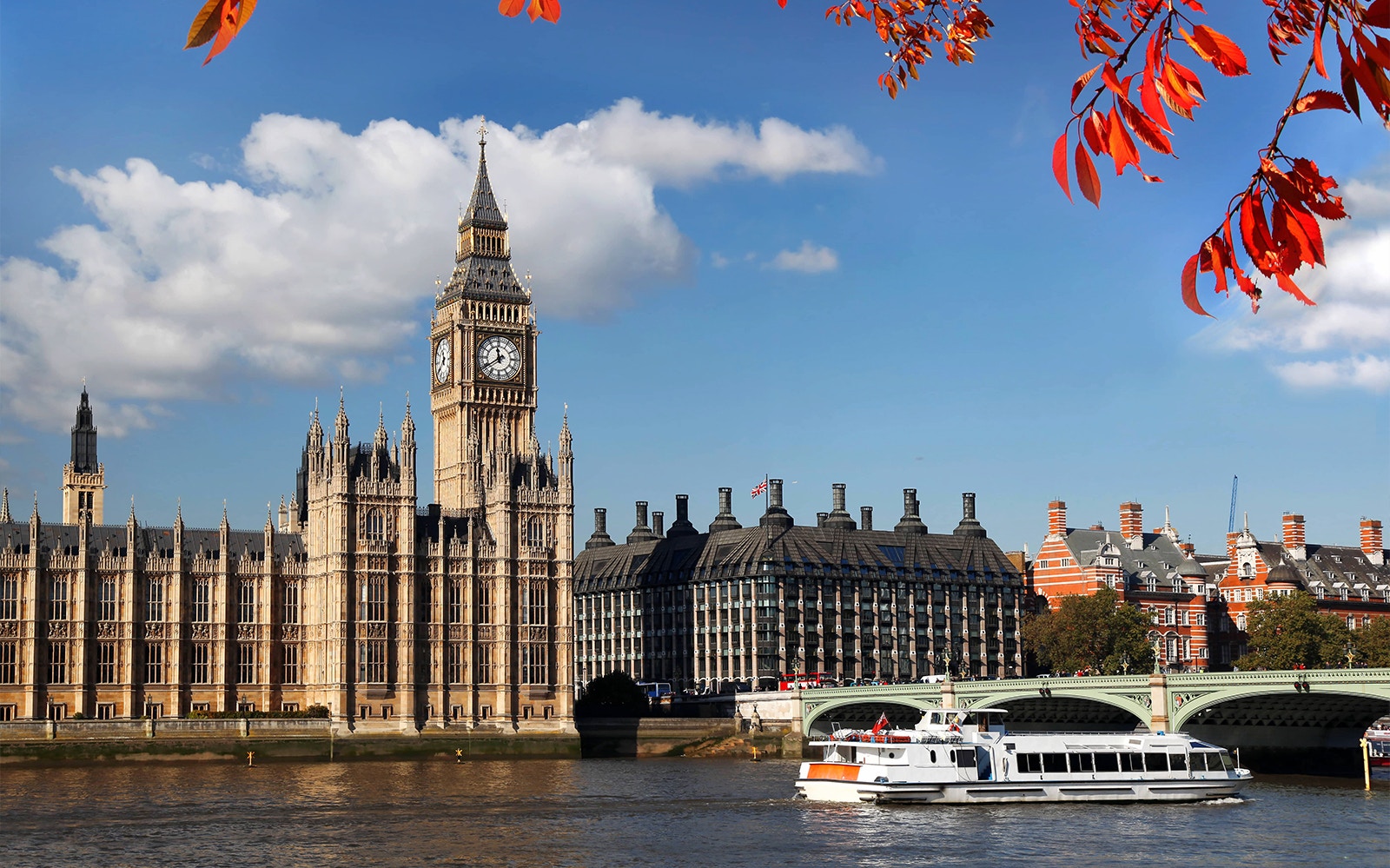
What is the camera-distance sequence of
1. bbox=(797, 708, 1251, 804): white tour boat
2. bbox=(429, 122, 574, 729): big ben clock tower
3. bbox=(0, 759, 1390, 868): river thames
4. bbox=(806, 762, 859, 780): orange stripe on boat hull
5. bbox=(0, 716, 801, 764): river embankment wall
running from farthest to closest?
bbox=(429, 122, 574, 729): big ben clock tower < bbox=(0, 716, 801, 764): river embankment wall < bbox=(806, 762, 859, 780): orange stripe on boat hull < bbox=(797, 708, 1251, 804): white tour boat < bbox=(0, 759, 1390, 868): river thames

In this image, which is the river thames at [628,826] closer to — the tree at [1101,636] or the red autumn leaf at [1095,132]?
the tree at [1101,636]

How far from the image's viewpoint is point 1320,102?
8.13 m

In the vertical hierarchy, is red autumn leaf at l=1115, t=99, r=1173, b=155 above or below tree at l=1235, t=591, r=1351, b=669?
above

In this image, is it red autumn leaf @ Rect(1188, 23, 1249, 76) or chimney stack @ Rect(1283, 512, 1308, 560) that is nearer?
red autumn leaf @ Rect(1188, 23, 1249, 76)

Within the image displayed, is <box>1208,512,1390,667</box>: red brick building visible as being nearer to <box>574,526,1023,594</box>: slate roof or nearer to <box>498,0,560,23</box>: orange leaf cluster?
<box>574,526,1023,594</box>: slate roof

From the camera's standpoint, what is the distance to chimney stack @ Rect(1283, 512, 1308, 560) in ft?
584

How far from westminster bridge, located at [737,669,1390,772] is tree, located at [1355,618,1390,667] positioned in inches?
904

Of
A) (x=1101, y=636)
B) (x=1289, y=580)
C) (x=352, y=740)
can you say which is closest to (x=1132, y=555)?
(x=1289, y=580)

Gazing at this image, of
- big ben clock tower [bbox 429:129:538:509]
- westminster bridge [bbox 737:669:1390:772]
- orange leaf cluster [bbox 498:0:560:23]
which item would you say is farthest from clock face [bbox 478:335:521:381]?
orange leaf cluster [bbox 498:0:560:23]

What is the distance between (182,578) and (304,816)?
202ft

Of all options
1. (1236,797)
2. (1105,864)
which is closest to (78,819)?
(1105,864)

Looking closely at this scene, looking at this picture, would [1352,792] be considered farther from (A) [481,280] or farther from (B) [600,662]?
(B) [600,662]

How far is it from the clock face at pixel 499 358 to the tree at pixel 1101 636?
5345 centimetres

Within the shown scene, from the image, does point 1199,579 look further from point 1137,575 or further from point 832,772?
point 832,772
